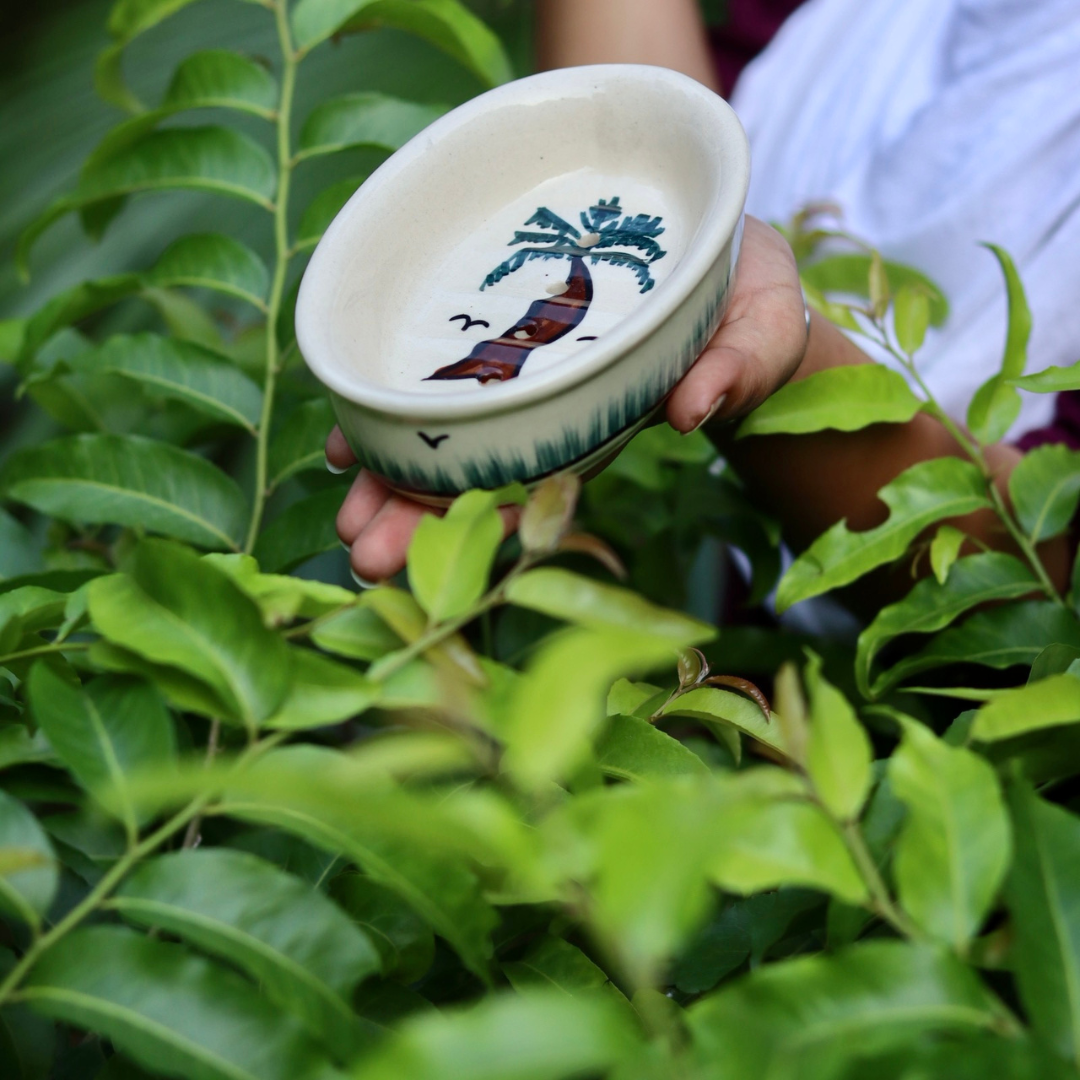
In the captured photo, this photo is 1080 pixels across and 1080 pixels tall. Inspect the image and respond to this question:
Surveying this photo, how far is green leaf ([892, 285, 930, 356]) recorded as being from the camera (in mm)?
474

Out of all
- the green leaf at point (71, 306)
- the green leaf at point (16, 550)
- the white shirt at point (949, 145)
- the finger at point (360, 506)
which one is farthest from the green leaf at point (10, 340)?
the white shirt at point (949, 145)

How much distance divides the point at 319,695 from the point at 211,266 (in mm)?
345

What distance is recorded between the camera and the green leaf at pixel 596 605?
23cm

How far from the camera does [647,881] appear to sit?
0.57 feet

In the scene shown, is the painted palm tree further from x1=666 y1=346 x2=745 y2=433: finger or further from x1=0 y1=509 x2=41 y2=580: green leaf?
x1=0 y1=509 x2=41 y2=580: green leaf

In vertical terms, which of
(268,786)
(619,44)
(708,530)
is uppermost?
(268,786)

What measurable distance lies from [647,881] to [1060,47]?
883 millimetres

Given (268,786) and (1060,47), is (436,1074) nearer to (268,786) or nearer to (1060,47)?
(268,786)

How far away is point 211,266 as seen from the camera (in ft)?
1.75

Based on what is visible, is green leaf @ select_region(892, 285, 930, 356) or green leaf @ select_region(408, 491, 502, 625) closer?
green leaf @ select_region(408, 491, 502, 625)

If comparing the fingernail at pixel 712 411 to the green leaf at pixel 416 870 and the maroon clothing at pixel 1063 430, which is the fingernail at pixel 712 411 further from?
the maroon clothing at pixel 1063 430

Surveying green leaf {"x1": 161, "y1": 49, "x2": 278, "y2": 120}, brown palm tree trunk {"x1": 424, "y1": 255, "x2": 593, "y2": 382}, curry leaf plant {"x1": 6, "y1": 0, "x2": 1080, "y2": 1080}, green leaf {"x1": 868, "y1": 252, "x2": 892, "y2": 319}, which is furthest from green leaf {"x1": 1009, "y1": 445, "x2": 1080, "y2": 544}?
green leaf {"x1": 161, "y1": 49, "x2": 278, "y2": 120}

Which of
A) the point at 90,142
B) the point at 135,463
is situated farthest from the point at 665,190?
the point at 90,142

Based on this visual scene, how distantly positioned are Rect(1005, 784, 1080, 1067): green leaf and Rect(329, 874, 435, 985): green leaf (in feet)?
0.54
